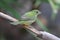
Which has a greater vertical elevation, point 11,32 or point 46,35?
point 11,32

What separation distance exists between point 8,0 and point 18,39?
72cm

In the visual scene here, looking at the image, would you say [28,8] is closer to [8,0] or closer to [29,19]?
[8,0]

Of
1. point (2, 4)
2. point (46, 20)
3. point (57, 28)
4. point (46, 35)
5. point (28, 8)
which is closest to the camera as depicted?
point (46, 35)

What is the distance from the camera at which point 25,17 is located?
41 centimetres

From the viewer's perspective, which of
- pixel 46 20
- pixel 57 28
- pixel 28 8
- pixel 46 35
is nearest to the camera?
pixel 46 35

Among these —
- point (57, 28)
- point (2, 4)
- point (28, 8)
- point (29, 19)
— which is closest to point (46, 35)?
point (29, 19)

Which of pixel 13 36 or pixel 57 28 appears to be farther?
Result: pixel 57 28

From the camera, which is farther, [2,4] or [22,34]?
[22,34]

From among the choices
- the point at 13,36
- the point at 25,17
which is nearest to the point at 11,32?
the point at 13,36

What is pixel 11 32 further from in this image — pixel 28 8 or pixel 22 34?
pixel 28 8

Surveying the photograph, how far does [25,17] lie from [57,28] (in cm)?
157

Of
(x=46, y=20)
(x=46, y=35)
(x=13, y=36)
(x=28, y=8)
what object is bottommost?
(x=46, y=35)

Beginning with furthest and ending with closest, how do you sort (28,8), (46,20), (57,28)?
(57,28) < (46,20) < (28,8)

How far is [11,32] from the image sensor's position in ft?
4.91
